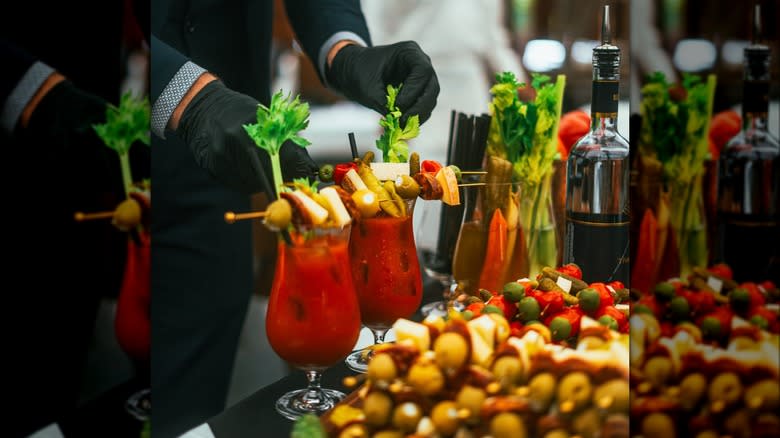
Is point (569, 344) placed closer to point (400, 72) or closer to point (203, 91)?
point (400, 72)

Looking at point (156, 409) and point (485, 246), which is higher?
point (485, 246)

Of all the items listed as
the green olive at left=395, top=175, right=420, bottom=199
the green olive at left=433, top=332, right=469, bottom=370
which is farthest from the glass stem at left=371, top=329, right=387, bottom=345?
the green olive at left=433, top=332, right=469, bottom=370

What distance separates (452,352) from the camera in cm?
92

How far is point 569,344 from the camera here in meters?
1.09

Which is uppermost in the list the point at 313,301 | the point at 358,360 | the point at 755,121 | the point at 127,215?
the point at 755,121

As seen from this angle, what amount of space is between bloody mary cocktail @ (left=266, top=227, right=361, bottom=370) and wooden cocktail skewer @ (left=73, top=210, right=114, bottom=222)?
0.32 m

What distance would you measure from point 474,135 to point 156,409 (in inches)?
29.8

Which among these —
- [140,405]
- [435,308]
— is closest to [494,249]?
[435,308]

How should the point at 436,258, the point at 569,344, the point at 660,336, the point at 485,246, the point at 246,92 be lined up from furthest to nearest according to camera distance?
the point at 436,258
the point at 485,246
the point at 246,92
the point at 569,344
the point at 660,336

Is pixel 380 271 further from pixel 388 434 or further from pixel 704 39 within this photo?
pixel 704 39

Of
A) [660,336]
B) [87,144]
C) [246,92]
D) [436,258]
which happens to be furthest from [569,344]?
[87,144]

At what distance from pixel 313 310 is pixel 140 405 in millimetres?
416

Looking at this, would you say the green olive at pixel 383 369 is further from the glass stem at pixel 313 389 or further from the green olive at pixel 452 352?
the glass stem at pixel 313 389

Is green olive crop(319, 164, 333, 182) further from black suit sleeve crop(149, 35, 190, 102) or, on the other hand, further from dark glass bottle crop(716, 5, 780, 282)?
dark glass bottle crop(716, 5, 780, 282)
